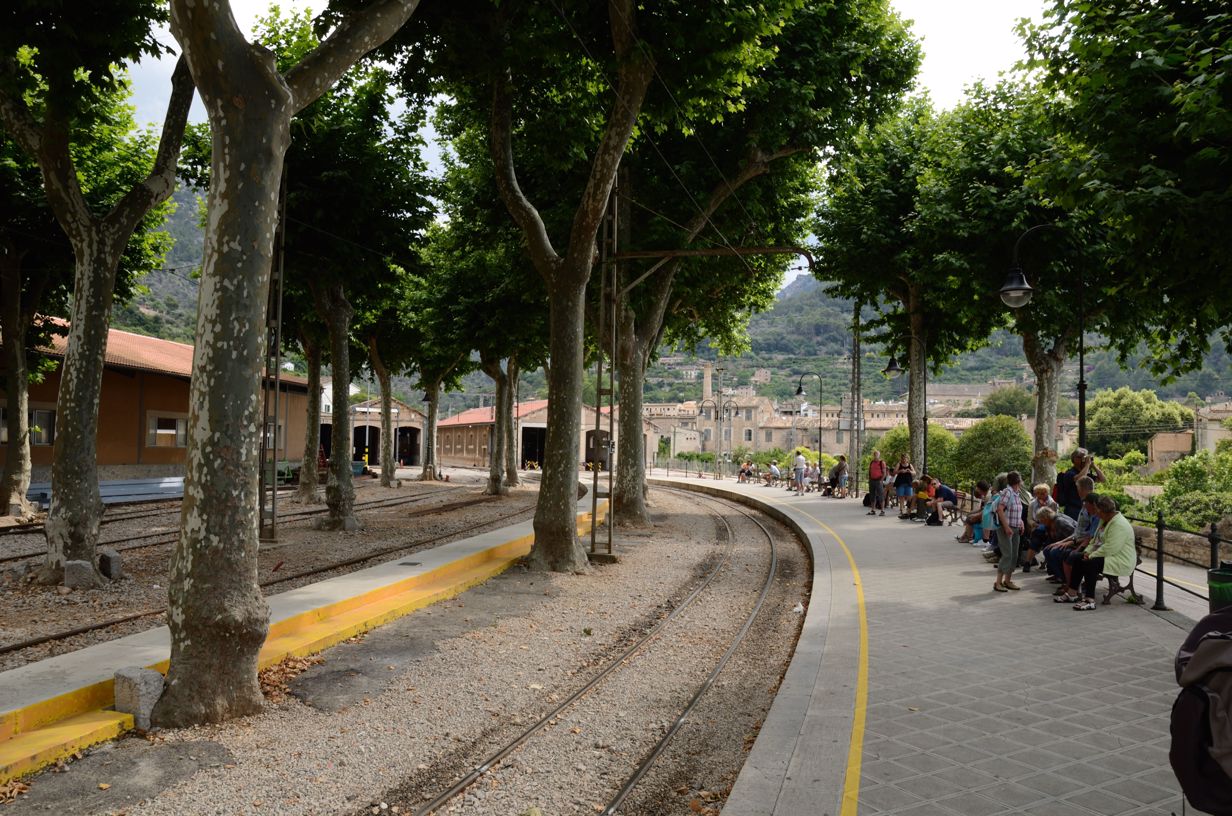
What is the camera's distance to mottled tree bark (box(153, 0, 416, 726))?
5.48 meters

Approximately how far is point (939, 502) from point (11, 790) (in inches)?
739

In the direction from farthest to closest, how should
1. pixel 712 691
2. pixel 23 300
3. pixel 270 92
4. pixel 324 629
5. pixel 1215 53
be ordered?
pixel 23 300
pixel 1215 53
pixel 324 629
pixel 712 691
pixel 270 92

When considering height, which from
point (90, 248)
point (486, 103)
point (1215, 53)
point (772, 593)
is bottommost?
point (772, 593)

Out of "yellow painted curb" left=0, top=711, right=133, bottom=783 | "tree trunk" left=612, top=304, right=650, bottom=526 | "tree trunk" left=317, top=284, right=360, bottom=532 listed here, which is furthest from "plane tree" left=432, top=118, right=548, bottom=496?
"yellow painted curb" left=0, top=711, right=133, bottom=783

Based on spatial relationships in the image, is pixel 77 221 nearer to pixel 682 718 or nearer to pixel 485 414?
pixel 682 718

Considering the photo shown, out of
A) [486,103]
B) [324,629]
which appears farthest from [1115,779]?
[486,103]

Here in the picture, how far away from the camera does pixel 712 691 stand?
6758mm

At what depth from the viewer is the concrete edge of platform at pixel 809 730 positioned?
165 inches

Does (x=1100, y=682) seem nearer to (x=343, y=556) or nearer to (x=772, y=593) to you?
(x=772, y=593)

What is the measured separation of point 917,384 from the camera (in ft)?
74.3

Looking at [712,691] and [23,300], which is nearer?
[712,691]

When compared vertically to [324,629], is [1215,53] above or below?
above

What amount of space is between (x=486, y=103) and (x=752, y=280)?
11.8 metres

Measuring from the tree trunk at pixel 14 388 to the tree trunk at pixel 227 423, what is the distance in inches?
565
